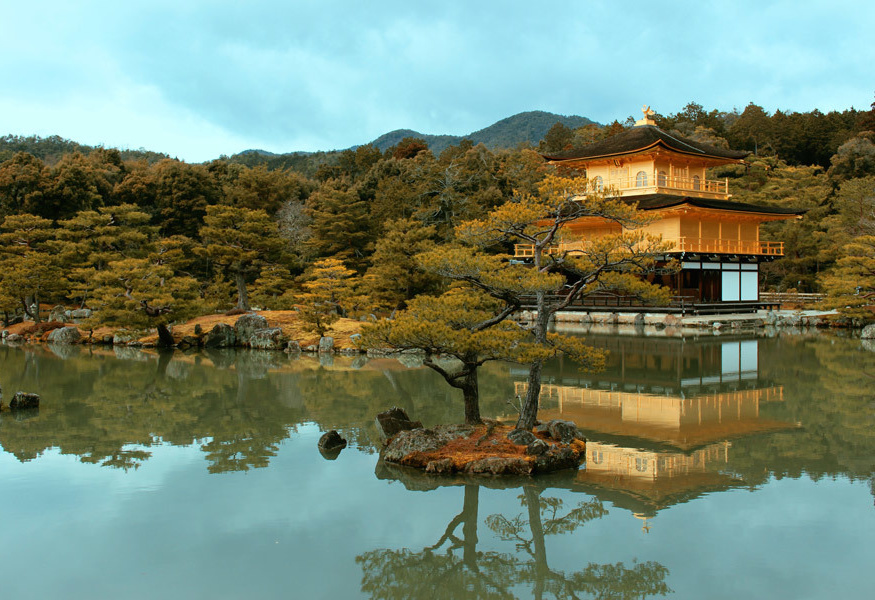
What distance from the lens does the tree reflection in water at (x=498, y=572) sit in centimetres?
451

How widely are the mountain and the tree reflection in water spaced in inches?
3144

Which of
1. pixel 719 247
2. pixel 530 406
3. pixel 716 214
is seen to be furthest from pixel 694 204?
pixel 530 406

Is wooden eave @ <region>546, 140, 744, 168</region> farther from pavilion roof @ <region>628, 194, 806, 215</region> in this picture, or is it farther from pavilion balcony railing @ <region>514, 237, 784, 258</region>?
pavilion balcony railing @ <region>514, 237, 784, 258</region>

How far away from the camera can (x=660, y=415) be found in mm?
9477

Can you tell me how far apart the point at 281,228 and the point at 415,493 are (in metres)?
24.4

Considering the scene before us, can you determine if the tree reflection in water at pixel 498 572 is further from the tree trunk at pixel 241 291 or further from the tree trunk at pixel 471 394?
the tree trunk at pixel 241 291

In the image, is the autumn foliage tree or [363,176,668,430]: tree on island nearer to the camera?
[363,176,668,430]: tree on island

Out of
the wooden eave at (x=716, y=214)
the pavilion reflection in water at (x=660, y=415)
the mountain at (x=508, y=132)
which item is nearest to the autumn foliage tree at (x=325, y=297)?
the pavilion reflection in water at (x=660, y=415)

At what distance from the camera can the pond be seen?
463 cm

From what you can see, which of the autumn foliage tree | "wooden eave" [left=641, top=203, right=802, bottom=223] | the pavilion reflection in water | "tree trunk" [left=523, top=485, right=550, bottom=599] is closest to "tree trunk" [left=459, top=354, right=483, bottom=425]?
the pavilion reflection in water

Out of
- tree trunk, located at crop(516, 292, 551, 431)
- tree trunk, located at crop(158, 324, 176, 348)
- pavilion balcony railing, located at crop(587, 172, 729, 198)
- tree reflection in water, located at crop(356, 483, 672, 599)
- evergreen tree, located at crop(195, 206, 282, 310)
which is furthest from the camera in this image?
pavilion balcony railing, located at crop(587, 172, 729, 198)

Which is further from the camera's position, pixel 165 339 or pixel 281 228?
pixel 281 228

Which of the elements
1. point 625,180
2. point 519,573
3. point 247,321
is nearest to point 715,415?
point 519,573

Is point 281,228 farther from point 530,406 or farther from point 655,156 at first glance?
point 530,406
